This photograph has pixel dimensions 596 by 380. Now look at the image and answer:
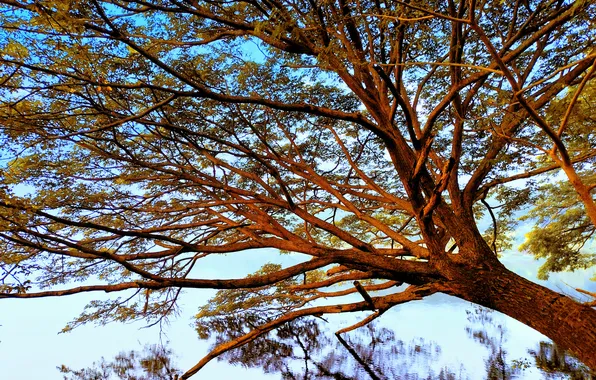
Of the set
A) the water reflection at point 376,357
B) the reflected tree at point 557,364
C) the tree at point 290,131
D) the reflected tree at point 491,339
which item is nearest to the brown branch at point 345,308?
the tree at point 290,131

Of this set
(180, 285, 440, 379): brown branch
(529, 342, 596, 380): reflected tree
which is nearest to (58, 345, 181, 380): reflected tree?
(180, 285, 440, 379): brown branch

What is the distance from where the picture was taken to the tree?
198 centimetres

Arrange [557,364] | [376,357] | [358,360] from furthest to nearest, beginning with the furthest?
[376,357] < [358,360] < [557,364]

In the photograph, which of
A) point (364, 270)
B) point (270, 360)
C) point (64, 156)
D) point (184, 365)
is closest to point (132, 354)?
point (184, 365)

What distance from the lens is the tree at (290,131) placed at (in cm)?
198

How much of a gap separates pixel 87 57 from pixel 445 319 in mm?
7424

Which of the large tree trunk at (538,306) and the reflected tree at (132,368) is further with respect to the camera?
the reflected tree at (132,368)

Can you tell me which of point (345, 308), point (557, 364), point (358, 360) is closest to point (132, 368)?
point (358, 360)

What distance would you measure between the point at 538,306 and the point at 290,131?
112 inches

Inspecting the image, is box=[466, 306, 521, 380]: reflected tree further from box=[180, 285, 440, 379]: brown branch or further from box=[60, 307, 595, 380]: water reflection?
box=[180, 285, 440, 379]: brown branch

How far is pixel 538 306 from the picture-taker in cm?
220

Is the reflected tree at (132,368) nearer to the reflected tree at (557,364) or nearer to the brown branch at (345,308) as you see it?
the brown branch at (345,308)

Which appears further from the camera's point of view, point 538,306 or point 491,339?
point 491,339

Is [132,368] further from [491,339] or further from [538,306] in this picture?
[491,339]
